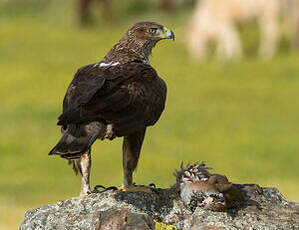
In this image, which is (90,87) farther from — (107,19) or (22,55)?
(107,19)

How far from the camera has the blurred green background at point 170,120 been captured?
48.5 feet

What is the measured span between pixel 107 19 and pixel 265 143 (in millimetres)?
22284

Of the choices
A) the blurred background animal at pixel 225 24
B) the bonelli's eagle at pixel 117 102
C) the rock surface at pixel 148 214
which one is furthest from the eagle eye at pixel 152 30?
the blurred background animal at pixel 225 24

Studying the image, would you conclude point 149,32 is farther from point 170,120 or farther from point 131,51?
point 170,120

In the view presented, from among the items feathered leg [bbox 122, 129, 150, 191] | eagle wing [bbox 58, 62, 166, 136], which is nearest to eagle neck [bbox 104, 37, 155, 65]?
eagle wing [bbox 58, 62, 166, 136]

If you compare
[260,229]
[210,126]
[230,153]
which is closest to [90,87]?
[260,229]

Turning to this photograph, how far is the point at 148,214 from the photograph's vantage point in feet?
17.0

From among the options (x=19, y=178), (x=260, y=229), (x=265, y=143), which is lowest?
(x=260, y=229)

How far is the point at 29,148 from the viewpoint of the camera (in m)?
17.4

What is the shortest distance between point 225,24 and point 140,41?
23.5 meters

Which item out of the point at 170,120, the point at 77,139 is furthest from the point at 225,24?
the point at 77,139

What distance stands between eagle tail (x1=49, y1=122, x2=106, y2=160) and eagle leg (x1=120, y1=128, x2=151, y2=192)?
20.1 inches

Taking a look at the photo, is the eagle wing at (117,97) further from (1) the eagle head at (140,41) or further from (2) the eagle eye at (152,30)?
(2) the eagle eye at (152,30)

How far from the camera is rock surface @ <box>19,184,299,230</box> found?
492 cm
